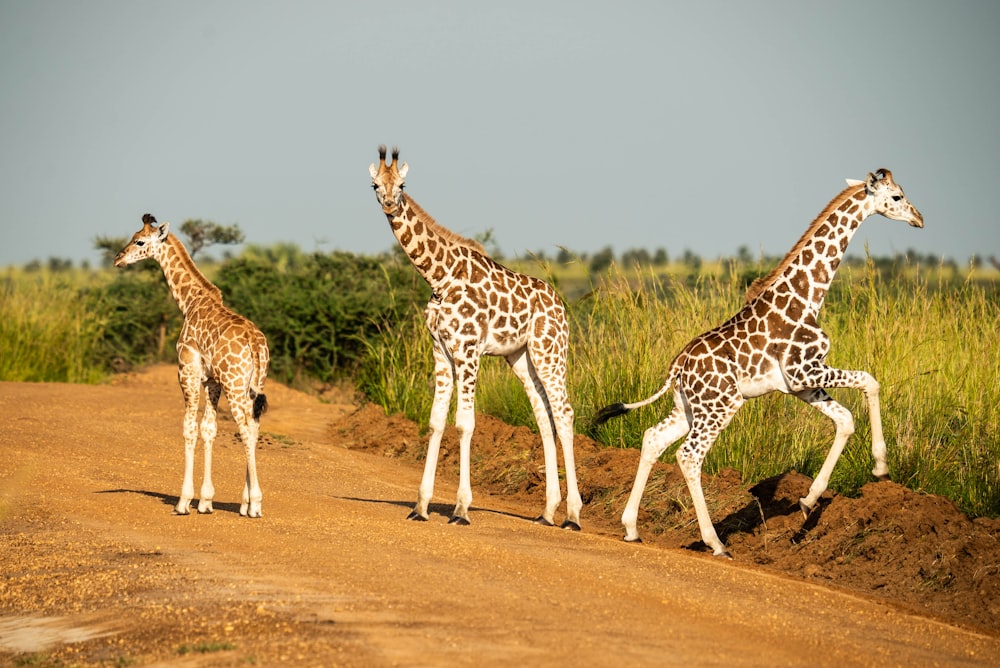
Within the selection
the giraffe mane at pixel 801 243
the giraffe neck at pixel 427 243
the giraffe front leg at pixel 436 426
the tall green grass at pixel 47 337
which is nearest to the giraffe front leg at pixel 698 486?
the giraffe mane at pixel 801 243

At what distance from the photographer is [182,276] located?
40.0 feet

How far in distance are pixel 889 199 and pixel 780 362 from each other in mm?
1870

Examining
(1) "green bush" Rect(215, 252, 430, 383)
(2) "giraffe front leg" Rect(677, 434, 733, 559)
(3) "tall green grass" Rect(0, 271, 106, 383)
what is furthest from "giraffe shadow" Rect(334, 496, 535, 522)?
(3) "tall green grass" Rect(0, 271, 106, 383)

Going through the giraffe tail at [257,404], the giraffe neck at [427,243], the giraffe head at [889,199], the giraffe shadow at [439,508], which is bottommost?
the giraffe shadow at [439,508]

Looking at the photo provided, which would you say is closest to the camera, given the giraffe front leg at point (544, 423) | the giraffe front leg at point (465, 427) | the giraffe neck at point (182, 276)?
the giraffe front leg at point (465, 427)

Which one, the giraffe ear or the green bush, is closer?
the giraffe ear

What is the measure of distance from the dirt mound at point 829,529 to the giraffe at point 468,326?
1.33 m

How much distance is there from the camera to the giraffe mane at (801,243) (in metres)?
11.3

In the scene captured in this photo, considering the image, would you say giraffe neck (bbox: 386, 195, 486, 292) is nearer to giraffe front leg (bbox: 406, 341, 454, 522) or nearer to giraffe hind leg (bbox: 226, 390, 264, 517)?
giraffe front leg (bbox: 406, 341, 454, 522)

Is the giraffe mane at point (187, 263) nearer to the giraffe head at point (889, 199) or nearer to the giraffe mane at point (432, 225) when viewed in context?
the giraffe mane at point (432, 225)

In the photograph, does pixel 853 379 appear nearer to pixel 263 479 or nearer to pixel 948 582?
pixel 948 582

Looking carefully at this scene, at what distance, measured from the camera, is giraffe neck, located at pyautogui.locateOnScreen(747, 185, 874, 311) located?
11242mm

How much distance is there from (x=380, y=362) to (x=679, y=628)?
39.0 feet

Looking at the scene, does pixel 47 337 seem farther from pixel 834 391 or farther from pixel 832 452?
pixel 832 452
